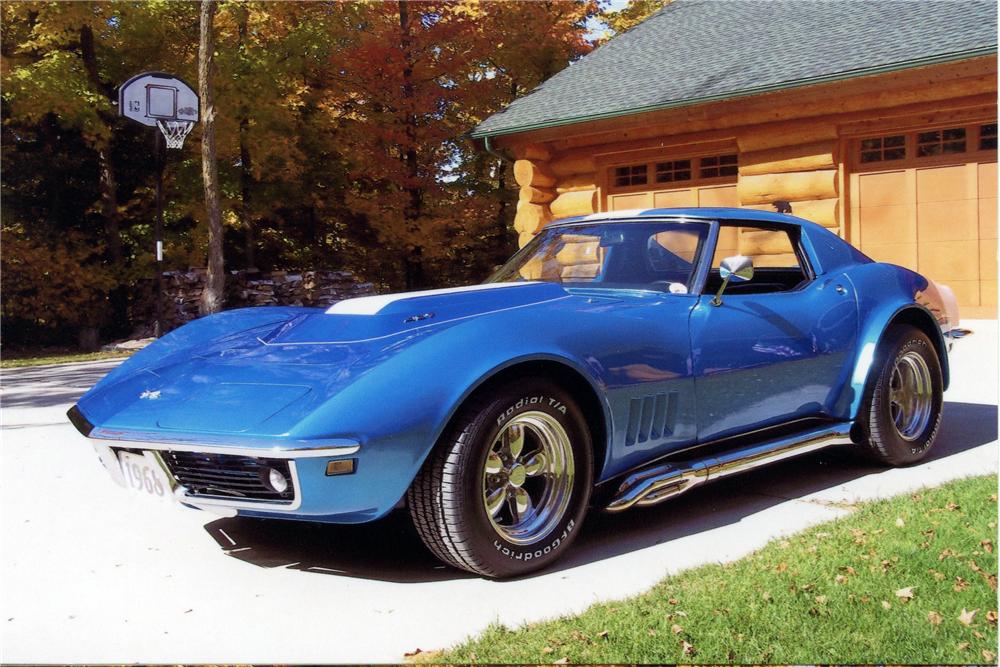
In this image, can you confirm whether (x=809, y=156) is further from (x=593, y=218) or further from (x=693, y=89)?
(x=593, y=218)

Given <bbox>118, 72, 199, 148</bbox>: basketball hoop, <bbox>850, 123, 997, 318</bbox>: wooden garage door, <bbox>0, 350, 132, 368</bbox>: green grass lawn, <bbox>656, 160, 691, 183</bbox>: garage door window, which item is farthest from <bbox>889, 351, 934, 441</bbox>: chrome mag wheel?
<bbox>118, 72, 199, 148</bbox>: basketball hoop

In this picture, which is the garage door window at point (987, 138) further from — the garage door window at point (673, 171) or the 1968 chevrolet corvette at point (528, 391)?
the 1968 chevrolet corvette at point (528, 391)

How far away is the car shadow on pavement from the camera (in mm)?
3463

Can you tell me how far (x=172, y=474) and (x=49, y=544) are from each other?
41.9 inches

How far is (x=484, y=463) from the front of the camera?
3.09 m

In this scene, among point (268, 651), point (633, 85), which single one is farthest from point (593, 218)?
point (633, 85)

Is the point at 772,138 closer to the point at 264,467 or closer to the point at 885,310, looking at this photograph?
the point at 885,310

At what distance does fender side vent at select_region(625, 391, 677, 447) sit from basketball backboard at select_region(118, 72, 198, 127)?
48.3 ft

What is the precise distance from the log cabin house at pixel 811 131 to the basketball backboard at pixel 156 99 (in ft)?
19.9

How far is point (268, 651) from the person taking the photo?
8.89 ft

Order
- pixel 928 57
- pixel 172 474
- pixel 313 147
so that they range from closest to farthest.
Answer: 1. pixel 172 474
2. pixel 928 57
3. pixel 313 147

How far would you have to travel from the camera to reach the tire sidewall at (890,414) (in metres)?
4.63

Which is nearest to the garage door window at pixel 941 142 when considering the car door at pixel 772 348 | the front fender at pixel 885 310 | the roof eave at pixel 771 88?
the roof eave at pixel 771 88

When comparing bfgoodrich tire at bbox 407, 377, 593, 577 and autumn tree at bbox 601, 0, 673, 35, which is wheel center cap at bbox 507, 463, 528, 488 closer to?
bfgoodrich tire at bbox 407, 377, 593, 577
